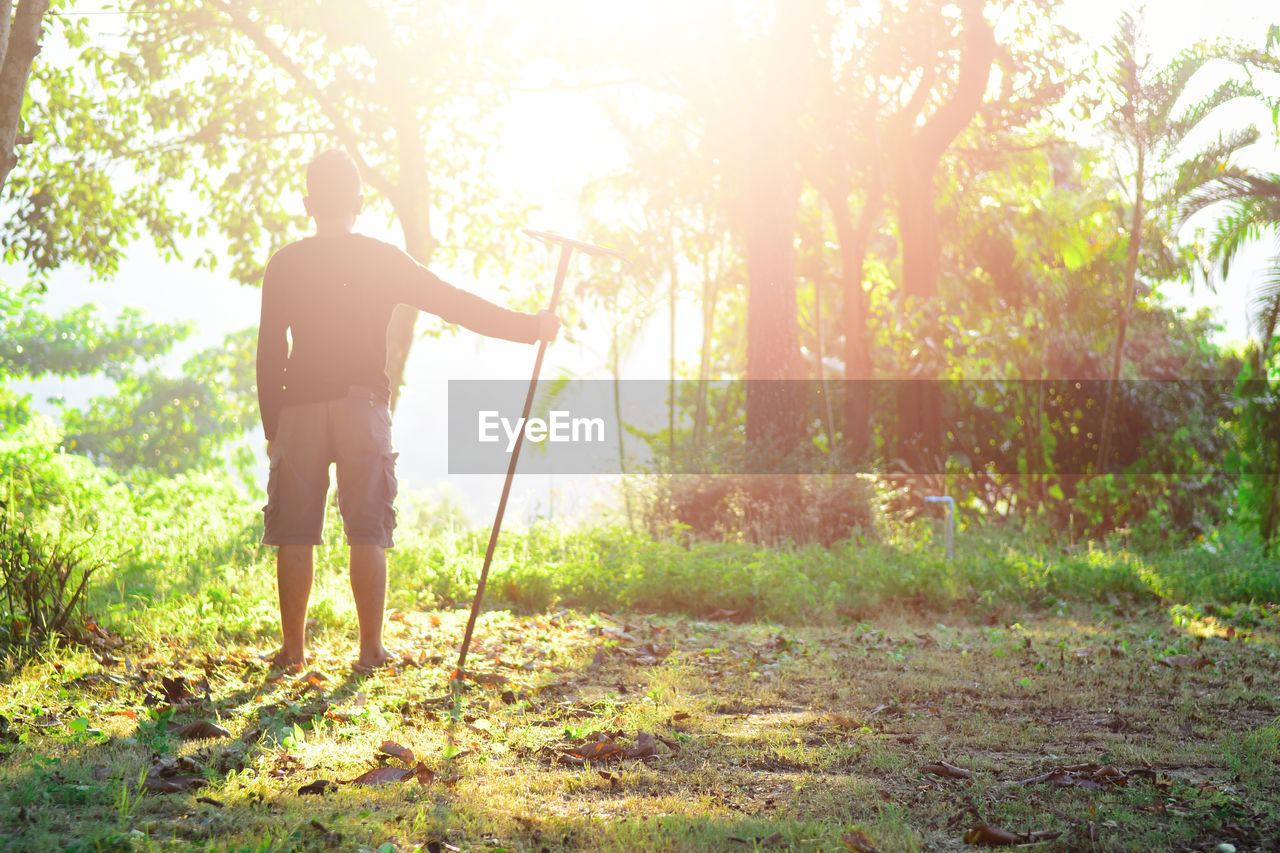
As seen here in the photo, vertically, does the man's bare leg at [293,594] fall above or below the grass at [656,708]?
above

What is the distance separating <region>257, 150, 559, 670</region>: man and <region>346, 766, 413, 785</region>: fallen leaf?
144 cm

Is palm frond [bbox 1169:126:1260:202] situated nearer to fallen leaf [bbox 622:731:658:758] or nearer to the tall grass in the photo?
the tall grass

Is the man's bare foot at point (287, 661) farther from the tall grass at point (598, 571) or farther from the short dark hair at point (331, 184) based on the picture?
the short dark hair at point (331, 184)

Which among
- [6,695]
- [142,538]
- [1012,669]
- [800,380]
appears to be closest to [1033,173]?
[800,380]

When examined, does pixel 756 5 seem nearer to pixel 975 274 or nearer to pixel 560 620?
pixel 975 274

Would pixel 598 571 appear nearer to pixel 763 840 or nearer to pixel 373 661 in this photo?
pixel 373 661

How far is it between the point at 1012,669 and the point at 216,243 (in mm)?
10026

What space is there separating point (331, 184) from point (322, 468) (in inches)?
48.9

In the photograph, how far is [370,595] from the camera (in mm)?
4645

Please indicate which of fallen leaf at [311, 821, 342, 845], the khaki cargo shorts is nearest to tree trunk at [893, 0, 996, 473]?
the khaki cargo shorts

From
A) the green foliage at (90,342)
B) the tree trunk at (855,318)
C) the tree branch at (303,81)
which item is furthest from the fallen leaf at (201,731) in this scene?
the green foliage at (90,342)

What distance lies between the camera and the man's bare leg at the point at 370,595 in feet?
15.1

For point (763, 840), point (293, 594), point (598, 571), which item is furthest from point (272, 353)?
point (598, 571)

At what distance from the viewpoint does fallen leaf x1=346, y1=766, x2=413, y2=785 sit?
3203 millimetres
